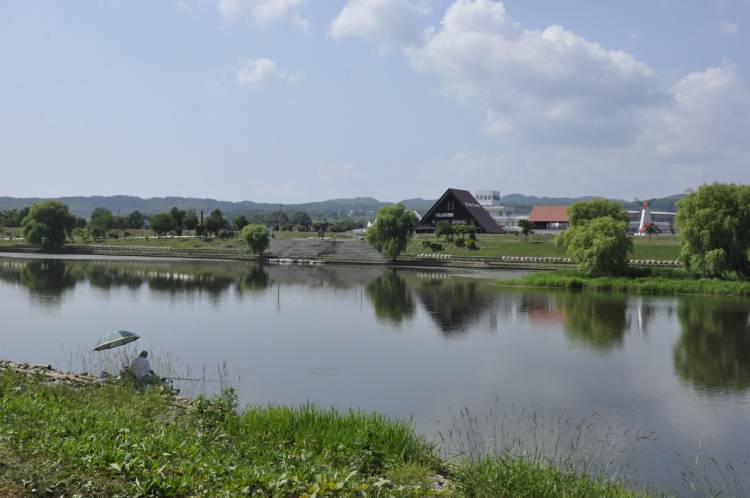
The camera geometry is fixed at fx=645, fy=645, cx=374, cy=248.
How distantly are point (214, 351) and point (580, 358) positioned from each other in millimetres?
10881

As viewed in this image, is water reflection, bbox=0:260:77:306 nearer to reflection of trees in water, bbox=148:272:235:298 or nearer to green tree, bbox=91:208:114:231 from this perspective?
reflection of trees in water, bbox=148:272:235:298

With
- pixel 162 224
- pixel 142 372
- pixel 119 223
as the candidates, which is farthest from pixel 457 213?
pixel 142 372

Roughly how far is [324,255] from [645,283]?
37108mm

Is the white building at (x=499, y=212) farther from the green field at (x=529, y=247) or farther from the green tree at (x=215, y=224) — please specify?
the green tree at (x=215, y=224)

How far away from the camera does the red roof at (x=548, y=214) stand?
9019 centimetres

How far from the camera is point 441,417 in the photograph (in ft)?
42.0

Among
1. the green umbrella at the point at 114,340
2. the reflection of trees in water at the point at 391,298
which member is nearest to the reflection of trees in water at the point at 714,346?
the reflection of trees in water at the point at 391,298

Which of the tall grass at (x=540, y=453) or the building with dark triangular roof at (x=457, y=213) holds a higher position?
the building with dark triangular roof at (x=457, y=213)

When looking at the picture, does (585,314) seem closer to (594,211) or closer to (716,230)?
(716,230)

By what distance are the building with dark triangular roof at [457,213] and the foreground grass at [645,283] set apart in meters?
40.5

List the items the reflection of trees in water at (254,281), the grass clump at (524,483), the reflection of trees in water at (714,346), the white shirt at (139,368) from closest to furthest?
the grass clump at (524,483)
the white shirt at (139,368)
the reflection of trees in water at (714,346)
the reflection of trees in water at (254,281)

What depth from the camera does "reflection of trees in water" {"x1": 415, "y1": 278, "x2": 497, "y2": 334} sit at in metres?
26.0

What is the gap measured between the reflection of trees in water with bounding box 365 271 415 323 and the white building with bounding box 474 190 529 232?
170 ft

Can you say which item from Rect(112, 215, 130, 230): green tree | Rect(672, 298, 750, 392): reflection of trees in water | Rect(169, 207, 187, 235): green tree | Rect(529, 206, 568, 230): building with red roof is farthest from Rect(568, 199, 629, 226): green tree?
Rect(112, 215, 130, 230): green tree
